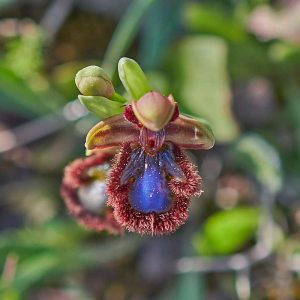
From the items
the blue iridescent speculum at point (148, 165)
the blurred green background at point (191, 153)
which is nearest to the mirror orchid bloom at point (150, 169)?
the blue iridescent speculum at point (148, 165)

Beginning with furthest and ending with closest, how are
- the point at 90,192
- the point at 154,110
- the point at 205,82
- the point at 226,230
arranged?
the point at 205,82
the point at 226,230
the point at 90,192
the point at 154,110

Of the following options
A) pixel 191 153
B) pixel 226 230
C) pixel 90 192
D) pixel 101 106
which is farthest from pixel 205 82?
pixel 101 106

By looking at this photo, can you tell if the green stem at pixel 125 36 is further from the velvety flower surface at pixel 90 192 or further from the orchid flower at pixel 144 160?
the orchid flower at pixel 144 160

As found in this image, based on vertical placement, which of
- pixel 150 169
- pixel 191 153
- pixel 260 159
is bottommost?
pixel 150 169

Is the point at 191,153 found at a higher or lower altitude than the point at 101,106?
higher

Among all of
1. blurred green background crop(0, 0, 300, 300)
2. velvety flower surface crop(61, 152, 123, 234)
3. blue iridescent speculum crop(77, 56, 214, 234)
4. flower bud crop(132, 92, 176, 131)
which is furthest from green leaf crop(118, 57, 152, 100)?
blurred green background crop(0, 0, 300, 300)

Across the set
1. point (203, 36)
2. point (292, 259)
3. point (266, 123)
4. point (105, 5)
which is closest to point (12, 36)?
point (105, 5)

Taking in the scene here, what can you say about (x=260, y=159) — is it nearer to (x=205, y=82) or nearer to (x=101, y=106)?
(x=205, y=82)

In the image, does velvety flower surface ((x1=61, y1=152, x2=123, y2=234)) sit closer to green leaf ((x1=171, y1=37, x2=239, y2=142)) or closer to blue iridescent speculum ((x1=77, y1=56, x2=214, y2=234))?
blue iridescent speculum ((x1=77, y1=56, x2=214, y2=234))
